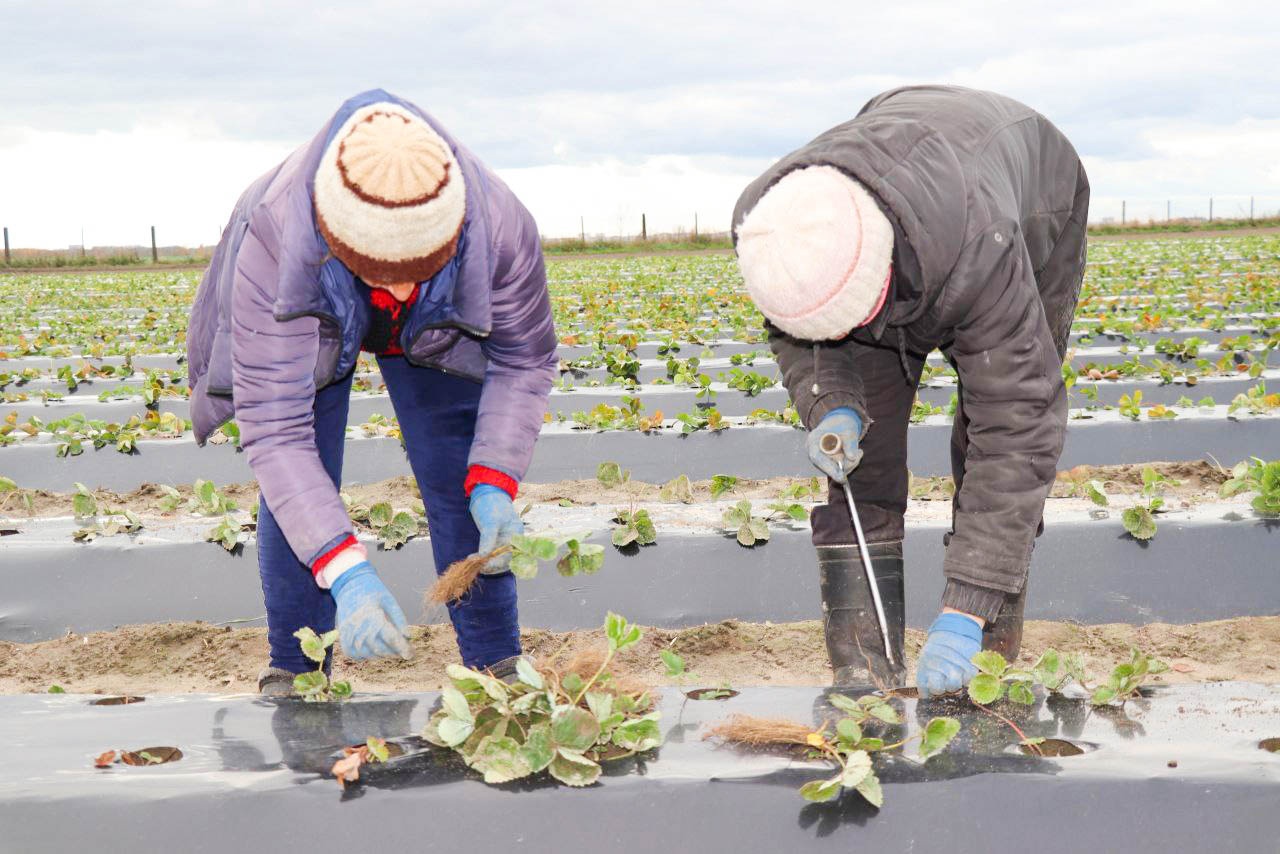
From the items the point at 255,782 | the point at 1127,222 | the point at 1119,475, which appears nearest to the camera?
the point at 255,782

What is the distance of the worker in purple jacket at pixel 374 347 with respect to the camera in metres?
1.77

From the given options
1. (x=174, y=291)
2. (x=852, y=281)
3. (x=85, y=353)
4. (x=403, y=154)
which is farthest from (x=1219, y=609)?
(x=174, y=291)

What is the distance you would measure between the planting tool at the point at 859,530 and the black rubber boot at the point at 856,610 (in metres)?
0.02

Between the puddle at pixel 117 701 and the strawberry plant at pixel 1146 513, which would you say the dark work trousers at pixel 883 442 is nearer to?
the strawberry plant at pixel 1146 513

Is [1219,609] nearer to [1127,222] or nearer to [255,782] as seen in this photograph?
[255,782]

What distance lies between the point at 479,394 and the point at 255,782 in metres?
1.15

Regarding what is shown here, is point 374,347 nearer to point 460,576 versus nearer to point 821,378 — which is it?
point 460,576

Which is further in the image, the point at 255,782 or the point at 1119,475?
the point at 1119,475

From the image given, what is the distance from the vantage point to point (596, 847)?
57.1 inches

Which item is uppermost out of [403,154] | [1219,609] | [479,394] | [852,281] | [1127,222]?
[1127,222]

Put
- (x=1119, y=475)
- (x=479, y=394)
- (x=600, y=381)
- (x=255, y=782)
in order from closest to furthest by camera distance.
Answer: (x=255, y=782) < (x=479, y=394) < (x=1119, y=475) < (x=600, y=381)

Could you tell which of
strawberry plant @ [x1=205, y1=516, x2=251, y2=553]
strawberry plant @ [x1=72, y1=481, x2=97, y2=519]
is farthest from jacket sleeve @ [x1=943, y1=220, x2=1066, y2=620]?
strawberry plant @ [x1=72, y1=481, x2=97, y2=519]

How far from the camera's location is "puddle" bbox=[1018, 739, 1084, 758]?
160 cm

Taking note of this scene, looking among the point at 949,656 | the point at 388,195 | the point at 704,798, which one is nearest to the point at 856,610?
the point at 949,656
